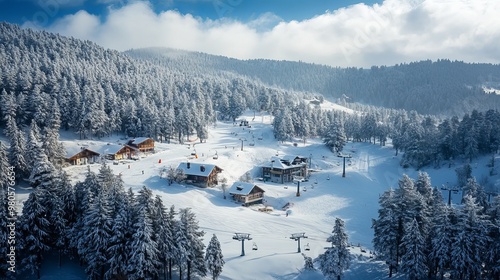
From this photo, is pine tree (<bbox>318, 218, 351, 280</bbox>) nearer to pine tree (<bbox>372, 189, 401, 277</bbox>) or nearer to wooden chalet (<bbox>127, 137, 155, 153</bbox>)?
pine tree (<bbox>372, 189, 401, 277</bbox>)

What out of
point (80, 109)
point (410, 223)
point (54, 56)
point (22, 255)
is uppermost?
point (54, 56)

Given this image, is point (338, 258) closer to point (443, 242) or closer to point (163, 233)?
point (443, 242)

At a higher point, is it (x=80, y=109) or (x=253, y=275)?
(x=80, y=109)

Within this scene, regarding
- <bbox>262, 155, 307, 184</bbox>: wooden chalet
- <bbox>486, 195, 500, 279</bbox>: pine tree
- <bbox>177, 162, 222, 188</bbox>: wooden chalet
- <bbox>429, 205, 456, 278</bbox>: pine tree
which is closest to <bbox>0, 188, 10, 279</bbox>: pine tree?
<bbox>177, 162, 222, 188</bbox>: wooden chalet

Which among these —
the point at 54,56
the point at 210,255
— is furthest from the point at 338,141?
the point at 54,56

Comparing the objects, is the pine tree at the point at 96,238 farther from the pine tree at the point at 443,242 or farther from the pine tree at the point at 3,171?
the pine tree at the point at 443,242

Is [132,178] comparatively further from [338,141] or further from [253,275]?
[338,141]
